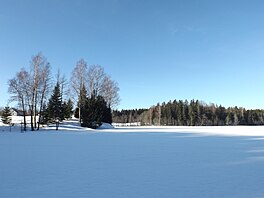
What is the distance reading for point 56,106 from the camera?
4247cm

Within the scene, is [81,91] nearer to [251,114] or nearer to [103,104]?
[103,104]

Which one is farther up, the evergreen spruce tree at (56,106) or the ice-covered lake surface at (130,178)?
the evergreen spruce tree at (56,106)

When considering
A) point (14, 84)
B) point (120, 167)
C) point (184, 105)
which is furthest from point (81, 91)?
point (184, 105)

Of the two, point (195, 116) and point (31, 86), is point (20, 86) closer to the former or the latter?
point (31, 86)

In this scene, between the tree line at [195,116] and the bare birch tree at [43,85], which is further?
the tree line at [195,116]

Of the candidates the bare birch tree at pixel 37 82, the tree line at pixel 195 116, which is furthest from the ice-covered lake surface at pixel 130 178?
the tree line at pixel 195 116

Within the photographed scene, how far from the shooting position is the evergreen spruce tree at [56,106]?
4166cm

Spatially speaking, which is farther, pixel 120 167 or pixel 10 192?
pixel 120 167

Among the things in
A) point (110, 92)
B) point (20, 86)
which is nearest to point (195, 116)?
point (110, 92)

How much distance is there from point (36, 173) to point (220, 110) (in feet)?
408

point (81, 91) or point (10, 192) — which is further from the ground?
point (81, 91)

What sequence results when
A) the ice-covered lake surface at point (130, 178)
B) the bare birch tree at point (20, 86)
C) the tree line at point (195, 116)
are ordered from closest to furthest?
1. the ice-covered lake surface at point (130, 178)
2. the bare birch tree at point (20, 86)
3. the tree line at point (195, 116)

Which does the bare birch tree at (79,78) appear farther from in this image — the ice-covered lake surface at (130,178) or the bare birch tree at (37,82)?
A: the ice-covered lake surface at (130,178)

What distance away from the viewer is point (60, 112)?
42.2 m
